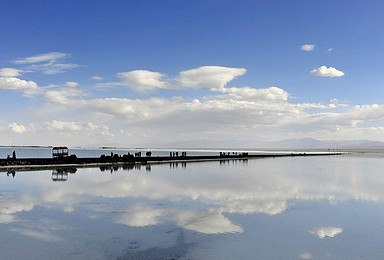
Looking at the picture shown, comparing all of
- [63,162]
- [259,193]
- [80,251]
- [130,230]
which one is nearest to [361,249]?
[130,230]

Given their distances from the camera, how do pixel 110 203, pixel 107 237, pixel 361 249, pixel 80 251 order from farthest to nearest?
1. pixel 110 203
2. pixel 107 237
3. pixel 361 249
4. pixel 80 251


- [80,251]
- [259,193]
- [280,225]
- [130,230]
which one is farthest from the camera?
[259,193]

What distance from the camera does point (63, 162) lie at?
214ft

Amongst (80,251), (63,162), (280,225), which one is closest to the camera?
(80,251)

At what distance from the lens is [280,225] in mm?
19250

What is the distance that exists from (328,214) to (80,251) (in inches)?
651

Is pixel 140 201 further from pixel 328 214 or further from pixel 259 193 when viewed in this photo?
pixel 328 214

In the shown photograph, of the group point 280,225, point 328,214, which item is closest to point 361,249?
point 280,225

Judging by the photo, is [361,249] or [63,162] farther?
[63,162]

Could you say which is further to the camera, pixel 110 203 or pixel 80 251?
pixel 110 203

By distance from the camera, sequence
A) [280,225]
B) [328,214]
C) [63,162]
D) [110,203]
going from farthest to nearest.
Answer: [63,162], [110,203], [328,214], [280,225]

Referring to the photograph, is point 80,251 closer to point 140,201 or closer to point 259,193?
point 140,201

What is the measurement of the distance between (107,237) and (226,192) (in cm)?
1705

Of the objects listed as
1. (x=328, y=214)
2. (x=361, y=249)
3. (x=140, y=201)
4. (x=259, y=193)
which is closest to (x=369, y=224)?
(x=328, y=214)
